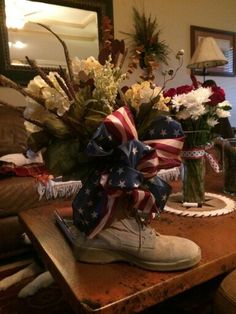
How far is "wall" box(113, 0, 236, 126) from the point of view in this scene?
8.47 ft

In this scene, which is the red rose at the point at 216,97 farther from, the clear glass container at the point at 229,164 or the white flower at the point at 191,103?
the clear glass container at the point at 229,164

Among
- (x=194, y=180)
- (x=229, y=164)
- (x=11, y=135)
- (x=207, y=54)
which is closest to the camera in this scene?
(x=194, y=180)

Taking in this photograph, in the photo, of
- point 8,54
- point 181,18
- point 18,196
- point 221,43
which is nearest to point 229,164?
point 18,196

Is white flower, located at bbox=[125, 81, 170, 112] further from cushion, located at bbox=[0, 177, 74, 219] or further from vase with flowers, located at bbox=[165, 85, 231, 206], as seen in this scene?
cushion, located at bbox=[0, 177, 74, 219]

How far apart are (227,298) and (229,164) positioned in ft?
1.79

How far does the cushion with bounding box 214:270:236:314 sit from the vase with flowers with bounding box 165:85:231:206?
0.34m

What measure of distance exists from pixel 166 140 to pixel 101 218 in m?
0.19

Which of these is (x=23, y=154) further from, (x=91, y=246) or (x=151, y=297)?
(x=151, y=297)

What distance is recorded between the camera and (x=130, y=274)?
542 mm

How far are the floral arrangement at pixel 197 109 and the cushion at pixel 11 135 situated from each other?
3.99 ft

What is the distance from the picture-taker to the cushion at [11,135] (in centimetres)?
181

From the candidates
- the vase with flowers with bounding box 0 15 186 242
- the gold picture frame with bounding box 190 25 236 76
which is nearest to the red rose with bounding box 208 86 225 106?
the vase with flowers with bounding box 0 15 186 242

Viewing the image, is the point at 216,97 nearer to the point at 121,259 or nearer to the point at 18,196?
the point at 121,259

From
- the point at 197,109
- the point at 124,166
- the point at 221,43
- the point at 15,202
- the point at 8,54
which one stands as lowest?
the point at 15,202
